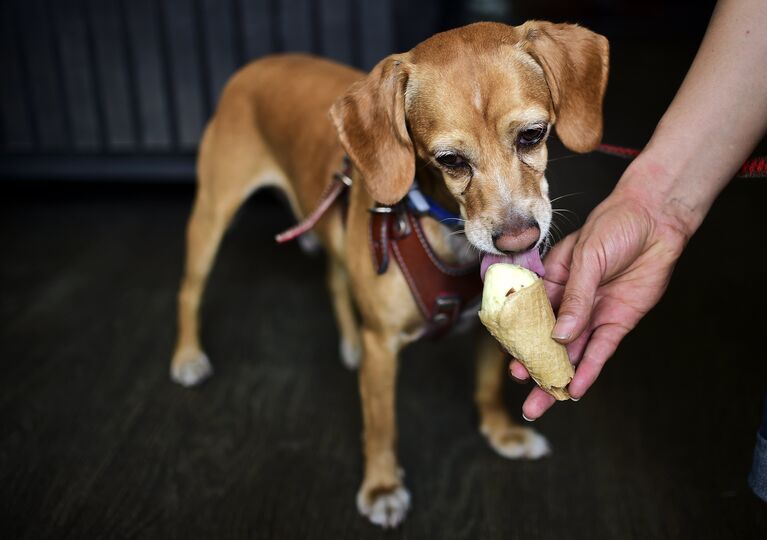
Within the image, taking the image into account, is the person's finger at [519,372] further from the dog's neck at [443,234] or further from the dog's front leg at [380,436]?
the dog's front leg at [380,436]

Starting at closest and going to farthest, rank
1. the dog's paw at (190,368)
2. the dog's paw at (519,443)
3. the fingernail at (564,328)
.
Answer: the fingernail at (564,328) → the dog's paw at (519,443) → the dog's paw at (190,368)

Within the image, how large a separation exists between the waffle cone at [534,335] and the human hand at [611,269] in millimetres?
37

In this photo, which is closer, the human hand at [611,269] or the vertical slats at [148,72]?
the human hand at [611,269]

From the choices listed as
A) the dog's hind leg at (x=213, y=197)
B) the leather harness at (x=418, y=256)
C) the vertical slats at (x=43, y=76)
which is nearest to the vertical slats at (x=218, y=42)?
the vertical slats at (x=43, y=76)

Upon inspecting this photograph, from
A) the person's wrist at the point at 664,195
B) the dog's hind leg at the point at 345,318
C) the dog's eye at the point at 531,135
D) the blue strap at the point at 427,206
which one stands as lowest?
the dog's hind leg at the point at 345,318

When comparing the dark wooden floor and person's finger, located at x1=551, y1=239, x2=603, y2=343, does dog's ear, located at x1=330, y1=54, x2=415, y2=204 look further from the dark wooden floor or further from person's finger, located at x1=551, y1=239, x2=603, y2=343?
the dark wooden floor

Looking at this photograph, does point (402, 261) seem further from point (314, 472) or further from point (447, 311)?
point (314, 472)

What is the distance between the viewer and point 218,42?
10.6ft

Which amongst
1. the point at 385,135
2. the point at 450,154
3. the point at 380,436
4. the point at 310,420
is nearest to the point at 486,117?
the point at 450,154

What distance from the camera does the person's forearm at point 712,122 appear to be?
125cm

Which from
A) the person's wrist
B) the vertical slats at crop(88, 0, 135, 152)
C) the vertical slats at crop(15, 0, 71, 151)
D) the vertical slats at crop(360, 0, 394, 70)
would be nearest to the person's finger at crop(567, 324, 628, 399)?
the person's wrist

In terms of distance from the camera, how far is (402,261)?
1563mm

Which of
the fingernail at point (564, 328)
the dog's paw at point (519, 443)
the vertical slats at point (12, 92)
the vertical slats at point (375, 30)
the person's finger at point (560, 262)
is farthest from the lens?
the vertical slats at point (12, 92)

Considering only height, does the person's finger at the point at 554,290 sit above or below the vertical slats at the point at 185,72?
above
